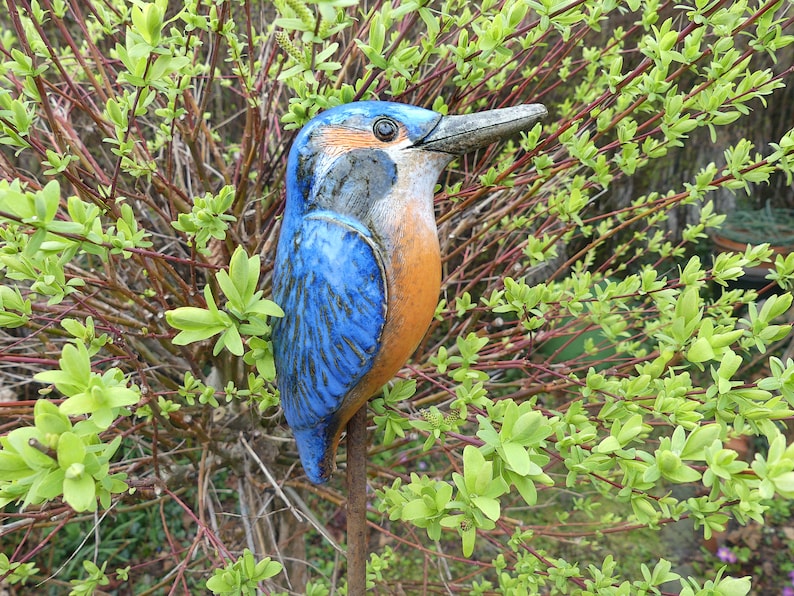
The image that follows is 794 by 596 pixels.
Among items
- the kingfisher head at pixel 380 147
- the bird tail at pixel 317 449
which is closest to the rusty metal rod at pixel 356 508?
the bird tail at pixel 317 449

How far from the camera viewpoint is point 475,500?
22.6 inches

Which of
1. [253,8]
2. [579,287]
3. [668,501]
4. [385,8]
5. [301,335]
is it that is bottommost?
[668,501]

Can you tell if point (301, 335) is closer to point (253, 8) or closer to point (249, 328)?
point (249, 328)

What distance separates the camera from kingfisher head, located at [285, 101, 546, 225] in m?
0.67

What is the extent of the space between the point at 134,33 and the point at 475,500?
29.6 inches

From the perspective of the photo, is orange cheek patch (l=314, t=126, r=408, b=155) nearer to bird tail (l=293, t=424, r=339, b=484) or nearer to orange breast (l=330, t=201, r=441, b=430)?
orange breast (l=330, t=201, r=441, b=430)

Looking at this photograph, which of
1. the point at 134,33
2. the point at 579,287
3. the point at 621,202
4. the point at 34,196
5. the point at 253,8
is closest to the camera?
the point at 34,196

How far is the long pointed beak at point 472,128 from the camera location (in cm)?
68

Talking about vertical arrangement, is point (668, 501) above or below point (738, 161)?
below

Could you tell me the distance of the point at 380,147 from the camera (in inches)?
26.6

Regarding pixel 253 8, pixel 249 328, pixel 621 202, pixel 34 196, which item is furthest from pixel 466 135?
pixel 621 202

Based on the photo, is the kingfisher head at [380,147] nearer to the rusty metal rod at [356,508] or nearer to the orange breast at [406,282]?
the orange breast at [406,282]

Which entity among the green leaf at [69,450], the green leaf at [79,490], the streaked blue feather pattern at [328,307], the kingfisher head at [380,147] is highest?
the kingfisher head at [380,147]

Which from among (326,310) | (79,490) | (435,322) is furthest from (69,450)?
(435,322)
